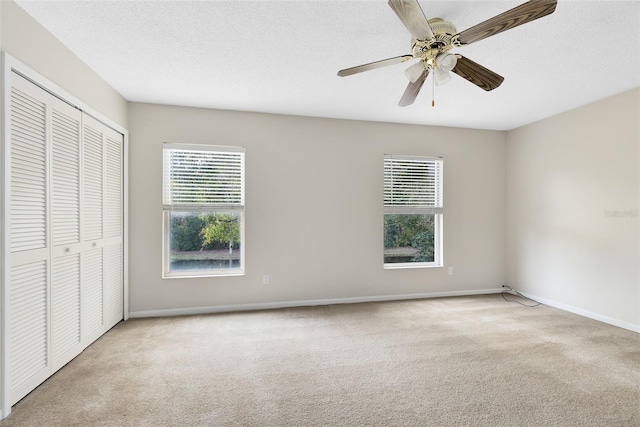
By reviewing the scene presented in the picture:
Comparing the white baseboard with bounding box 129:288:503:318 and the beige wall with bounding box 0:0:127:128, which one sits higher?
the beige wall with bounding box 0:0:127:128

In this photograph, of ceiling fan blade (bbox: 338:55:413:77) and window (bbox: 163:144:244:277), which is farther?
window (bbox: 163:144:244:277)

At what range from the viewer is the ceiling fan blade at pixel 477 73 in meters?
2.12

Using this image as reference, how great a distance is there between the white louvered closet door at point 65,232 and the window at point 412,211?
3538mm

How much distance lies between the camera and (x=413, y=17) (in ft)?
5.59

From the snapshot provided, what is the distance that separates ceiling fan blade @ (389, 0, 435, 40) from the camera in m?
1.60

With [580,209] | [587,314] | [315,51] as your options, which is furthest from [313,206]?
[587,314]

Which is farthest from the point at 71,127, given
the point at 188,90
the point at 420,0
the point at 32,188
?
the point at 420,0

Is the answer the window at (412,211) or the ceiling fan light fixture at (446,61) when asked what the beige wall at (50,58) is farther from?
the window at (412,211)

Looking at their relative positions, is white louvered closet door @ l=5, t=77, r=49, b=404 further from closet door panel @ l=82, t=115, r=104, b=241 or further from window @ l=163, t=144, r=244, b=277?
window @ l=163, t=144, r=244, b=277

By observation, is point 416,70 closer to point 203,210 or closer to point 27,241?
point 27,241

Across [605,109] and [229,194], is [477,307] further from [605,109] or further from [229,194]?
[229,194]

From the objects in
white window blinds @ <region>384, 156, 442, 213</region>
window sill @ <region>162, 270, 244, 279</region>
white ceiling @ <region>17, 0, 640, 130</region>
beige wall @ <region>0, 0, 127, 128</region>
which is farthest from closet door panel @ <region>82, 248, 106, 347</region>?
white window blinds @ <region>384, 156, 442, 213</region>

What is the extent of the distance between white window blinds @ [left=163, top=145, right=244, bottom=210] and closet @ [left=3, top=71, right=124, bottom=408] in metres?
0.65

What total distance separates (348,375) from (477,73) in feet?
7.72
